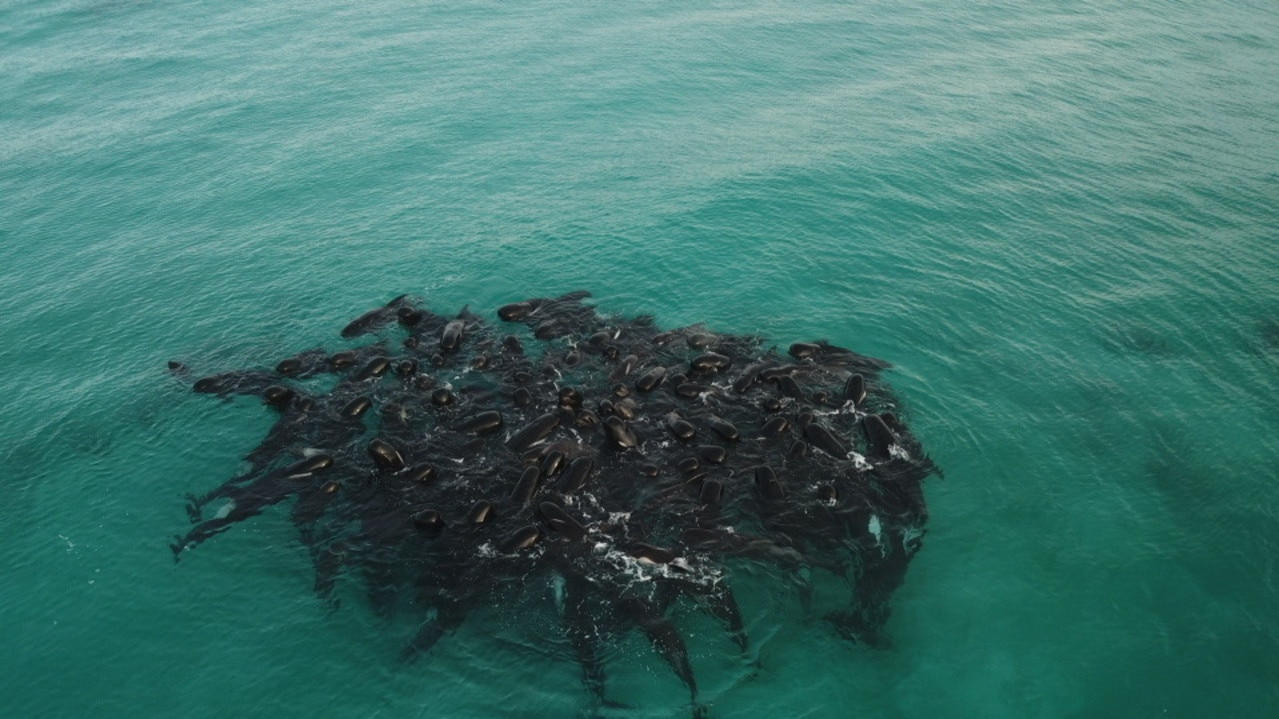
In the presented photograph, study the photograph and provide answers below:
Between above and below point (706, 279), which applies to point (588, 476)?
below

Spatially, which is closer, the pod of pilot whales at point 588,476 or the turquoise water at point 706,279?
the turquoise water at point 706,279

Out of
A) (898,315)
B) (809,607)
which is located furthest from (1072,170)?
(809,607)

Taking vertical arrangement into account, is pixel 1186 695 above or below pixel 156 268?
below

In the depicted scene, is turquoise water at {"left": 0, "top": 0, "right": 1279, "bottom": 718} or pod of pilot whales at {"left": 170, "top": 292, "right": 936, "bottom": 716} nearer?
turquoise water at {"left": 0, "top": 0, "right": 1279, "bottom": 718}

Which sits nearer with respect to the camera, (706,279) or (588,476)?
(588,476)

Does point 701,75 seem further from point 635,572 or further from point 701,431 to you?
point 635,572
